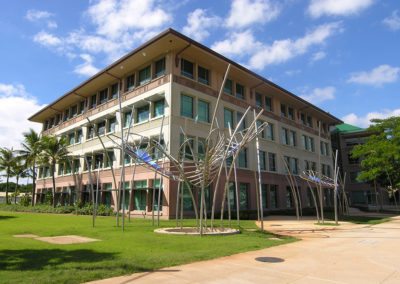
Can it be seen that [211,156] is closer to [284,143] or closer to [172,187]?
[172,187]

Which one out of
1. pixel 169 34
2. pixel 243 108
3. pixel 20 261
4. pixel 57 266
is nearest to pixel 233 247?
pixel 57 266

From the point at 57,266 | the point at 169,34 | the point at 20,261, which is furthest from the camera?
the point at 169,34

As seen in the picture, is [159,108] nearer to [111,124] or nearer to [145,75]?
[145,75]

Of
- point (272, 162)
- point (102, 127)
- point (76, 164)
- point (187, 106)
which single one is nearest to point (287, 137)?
point (272, 162)

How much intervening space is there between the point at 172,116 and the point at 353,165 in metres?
44.6

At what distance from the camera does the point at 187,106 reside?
29312 millimetres

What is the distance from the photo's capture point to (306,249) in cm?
1051

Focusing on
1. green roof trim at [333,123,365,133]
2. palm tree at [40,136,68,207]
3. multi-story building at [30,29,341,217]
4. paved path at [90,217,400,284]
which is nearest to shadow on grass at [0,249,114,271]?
paved path at [90,217,400,284]

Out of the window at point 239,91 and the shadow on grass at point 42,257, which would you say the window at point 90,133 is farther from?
the shadow on grass at point 42,257

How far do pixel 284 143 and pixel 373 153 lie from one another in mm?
9854

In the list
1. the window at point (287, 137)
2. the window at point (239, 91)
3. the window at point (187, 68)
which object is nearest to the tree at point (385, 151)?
the window at point (287, 137)

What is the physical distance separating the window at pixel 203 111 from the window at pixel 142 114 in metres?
4.73

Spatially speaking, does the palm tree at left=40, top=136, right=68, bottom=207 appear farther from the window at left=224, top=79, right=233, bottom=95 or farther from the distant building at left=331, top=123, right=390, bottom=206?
the distant building at left=331, top=123, right=390, bottom=206

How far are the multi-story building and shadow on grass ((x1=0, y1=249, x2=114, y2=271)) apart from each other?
37.6ft
